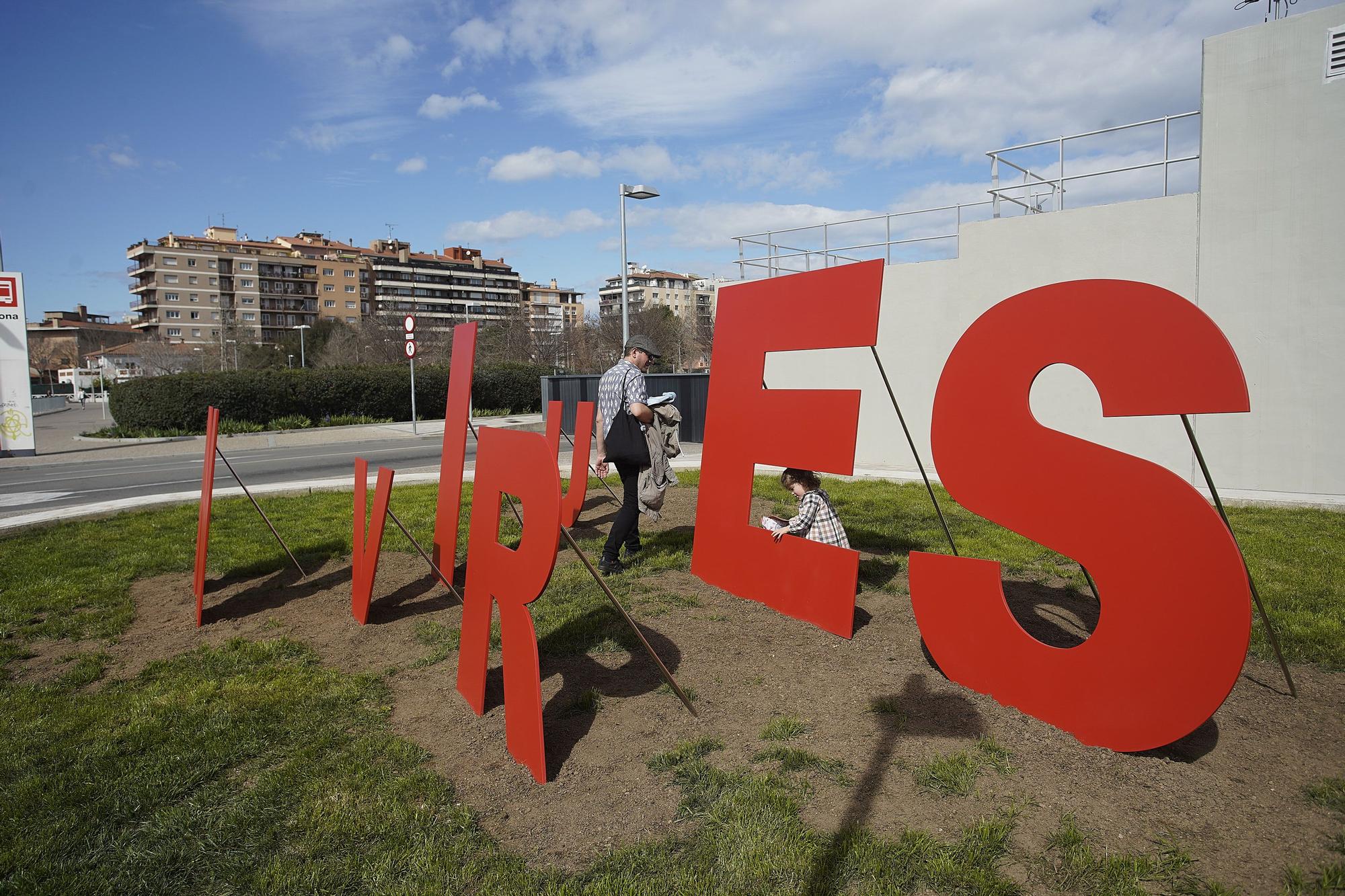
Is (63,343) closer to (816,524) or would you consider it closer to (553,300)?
(553,300)

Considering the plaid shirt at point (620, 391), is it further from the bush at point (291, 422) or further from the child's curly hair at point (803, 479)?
the bush at point (291, 422)

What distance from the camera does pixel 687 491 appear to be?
11312 millimetres

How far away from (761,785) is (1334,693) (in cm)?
335

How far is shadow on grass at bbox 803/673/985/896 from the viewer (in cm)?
296

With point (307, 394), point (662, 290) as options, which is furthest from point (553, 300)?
point (307, 394)

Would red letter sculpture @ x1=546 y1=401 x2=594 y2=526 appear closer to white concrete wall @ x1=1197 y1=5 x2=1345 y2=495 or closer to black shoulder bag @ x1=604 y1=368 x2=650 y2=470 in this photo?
black shoulder bag @ x1=604 y1=368 x2=650 y2=470

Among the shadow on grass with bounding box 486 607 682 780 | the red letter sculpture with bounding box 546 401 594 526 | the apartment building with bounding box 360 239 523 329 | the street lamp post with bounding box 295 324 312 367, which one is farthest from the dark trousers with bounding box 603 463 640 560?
→ the apartment building with bounding box 360 239 523 329

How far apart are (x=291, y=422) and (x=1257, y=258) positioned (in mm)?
25975

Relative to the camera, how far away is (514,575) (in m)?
4.08

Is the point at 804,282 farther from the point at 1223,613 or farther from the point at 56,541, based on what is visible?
the point at 56,541

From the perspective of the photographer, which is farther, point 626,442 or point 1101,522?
point 626,442

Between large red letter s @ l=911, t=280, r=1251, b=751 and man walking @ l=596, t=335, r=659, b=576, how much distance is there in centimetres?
320

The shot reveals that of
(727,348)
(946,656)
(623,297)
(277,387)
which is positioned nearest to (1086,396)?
(727,348)

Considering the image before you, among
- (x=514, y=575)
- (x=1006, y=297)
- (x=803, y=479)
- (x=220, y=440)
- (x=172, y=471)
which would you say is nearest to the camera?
(x=514, y=575)
